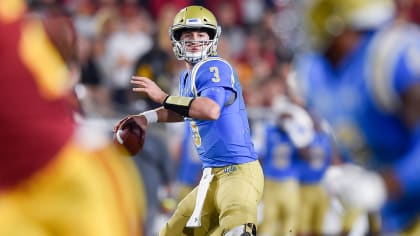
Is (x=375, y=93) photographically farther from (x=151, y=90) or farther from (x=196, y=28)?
(x=196, y=28)

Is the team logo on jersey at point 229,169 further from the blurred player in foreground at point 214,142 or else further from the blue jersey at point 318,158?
the blue jersey at point 318,158

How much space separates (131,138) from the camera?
5668mm

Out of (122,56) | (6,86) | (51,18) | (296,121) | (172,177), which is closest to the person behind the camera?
(6,86)

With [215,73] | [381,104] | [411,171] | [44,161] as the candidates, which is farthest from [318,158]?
[44,161]

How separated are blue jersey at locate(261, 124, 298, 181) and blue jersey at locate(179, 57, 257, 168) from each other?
4.50 meters

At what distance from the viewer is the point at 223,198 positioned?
5.80 m

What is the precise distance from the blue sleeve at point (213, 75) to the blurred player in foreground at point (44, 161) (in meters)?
3.02

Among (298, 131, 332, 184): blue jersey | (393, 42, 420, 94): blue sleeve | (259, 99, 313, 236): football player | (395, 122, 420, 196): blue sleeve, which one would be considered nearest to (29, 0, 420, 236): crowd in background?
(259, 99, 313, 236): football player

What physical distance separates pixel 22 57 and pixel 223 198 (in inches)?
123

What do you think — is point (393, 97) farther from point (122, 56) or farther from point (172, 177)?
point (122, 56)

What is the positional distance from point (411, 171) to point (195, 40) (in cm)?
294

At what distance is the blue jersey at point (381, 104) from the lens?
11.7 ft

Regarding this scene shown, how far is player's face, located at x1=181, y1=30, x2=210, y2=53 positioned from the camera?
6.24 metres

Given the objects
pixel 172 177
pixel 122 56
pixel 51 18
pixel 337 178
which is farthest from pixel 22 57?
pixel 122 56
